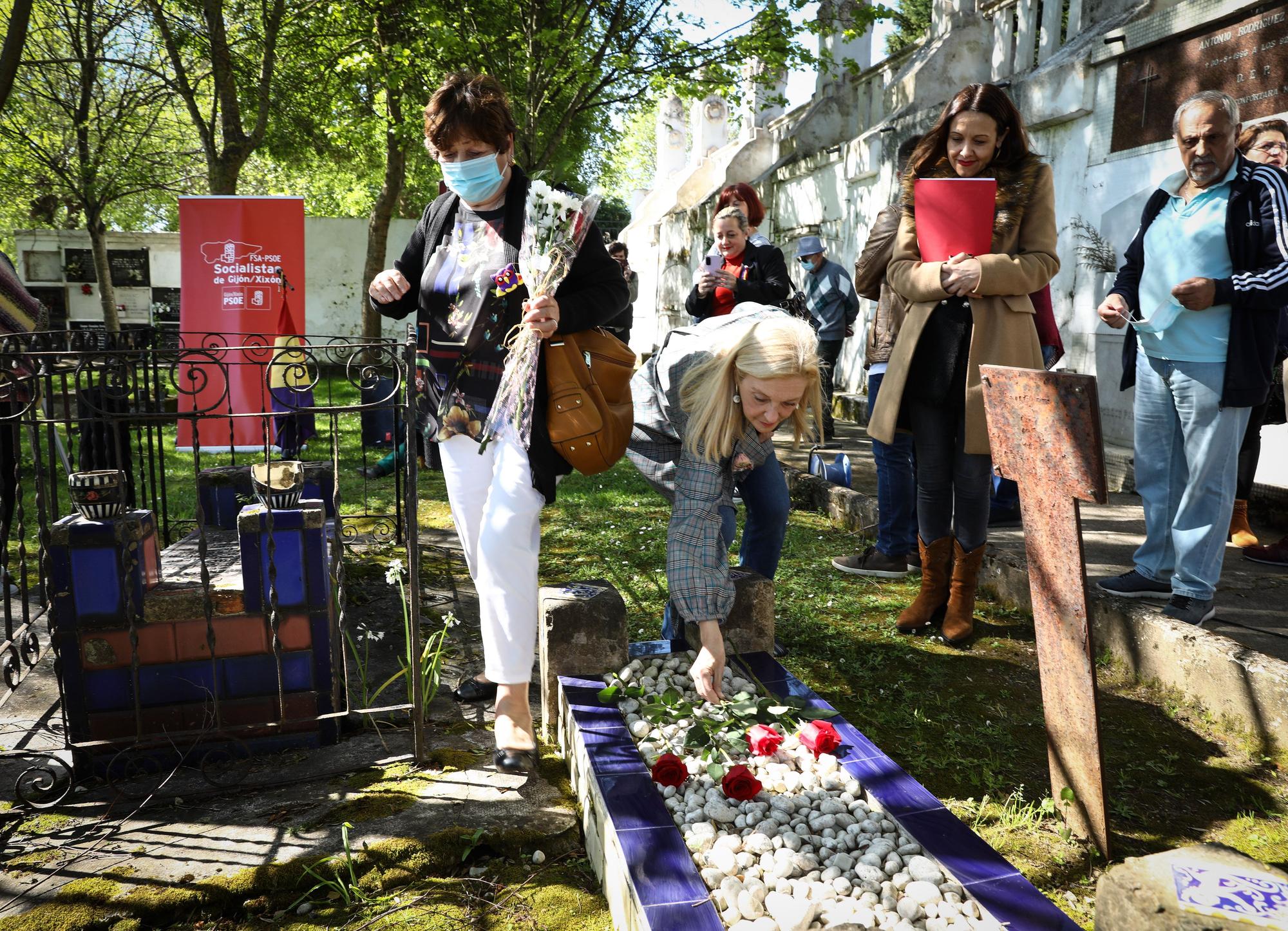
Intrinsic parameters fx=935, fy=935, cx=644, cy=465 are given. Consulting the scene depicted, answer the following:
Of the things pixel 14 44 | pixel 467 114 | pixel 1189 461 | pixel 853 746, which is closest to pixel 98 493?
pixel 467 114

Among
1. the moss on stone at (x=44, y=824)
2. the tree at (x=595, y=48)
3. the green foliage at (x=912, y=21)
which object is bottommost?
the moss on stone at (x=44, y=824)

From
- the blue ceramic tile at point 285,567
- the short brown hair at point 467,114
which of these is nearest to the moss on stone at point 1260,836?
the blue ceramic tile at point 285,567

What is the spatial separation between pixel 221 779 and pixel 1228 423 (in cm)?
378

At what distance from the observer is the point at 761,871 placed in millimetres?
2219

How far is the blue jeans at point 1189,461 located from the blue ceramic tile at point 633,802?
2403mm

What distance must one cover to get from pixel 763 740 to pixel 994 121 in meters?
2.60

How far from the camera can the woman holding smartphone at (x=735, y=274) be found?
5.97m

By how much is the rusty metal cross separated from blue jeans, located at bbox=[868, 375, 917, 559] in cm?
184

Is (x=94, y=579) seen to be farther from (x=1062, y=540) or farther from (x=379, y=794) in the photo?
(x=1062, y=540)

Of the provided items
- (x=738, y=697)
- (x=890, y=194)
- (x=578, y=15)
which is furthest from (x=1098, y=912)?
(x=578, y=15)

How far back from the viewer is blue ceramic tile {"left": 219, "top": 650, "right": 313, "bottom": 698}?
10.2 ft

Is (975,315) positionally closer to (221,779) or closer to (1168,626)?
(1168,626)

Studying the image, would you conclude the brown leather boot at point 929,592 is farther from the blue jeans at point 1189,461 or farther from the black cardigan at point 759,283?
the black cardigan at point 759,283

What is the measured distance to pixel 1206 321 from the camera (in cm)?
364
